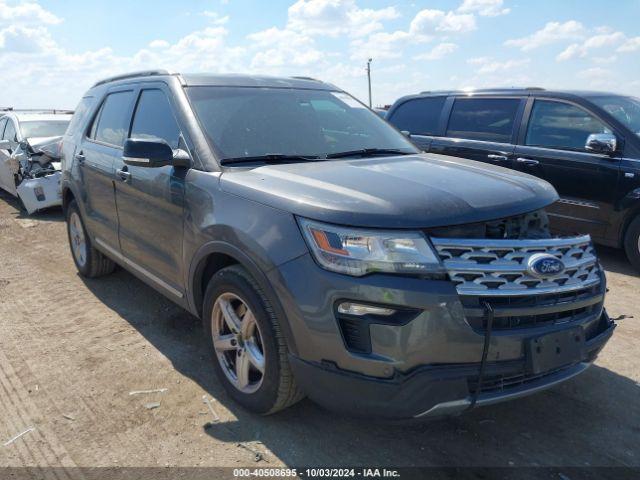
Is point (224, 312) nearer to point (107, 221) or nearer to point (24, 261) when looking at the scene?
point (107, 221)

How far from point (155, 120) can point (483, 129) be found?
175 inches

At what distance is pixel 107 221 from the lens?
4.46 m

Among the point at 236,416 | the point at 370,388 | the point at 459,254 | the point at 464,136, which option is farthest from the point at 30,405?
the point at 464,136

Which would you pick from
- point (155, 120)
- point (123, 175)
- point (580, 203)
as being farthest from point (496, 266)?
point (580, 203)

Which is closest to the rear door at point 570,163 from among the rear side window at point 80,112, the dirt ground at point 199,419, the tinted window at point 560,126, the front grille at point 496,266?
the tinted window at point 560,126

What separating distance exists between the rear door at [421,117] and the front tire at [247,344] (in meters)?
4.84

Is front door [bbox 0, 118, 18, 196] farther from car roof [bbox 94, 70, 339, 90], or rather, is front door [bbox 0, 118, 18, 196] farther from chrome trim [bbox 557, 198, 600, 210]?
chrome trim [bbox 557, 198, 600, 210]

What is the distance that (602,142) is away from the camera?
5465 mm

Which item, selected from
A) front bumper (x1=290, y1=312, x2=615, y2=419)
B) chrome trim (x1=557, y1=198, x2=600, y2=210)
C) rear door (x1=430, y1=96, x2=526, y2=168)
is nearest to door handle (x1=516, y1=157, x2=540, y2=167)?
rear door (x1=430, y1=96, x2=526, y2=168)

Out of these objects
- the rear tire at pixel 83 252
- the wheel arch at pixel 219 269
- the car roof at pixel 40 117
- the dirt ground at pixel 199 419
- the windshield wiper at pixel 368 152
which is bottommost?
the dirt ground at pixel 199 419

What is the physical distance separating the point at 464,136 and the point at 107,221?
4.57 metres

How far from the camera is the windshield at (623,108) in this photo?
5795mm

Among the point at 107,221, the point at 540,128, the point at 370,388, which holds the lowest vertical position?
the point at 370,388

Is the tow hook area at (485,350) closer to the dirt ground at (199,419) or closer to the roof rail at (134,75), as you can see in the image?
the dirt ground at (199,419)
